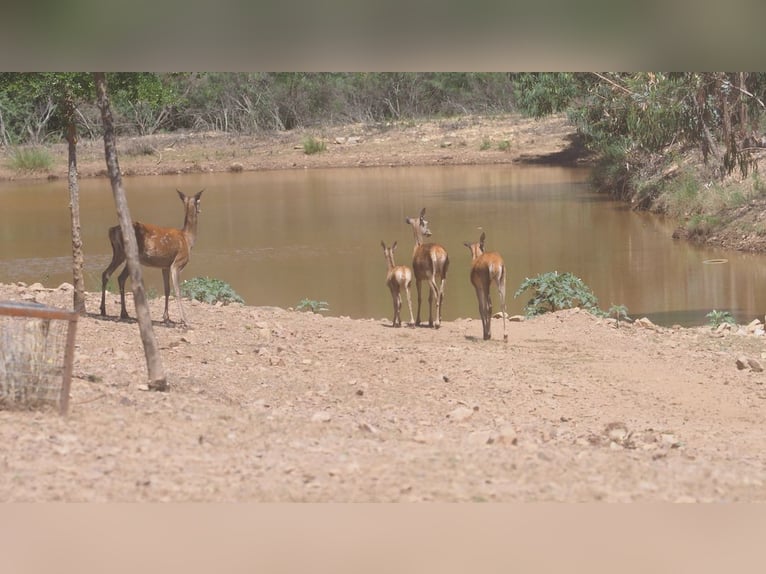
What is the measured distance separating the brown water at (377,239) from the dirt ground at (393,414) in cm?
338

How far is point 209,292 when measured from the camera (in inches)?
709

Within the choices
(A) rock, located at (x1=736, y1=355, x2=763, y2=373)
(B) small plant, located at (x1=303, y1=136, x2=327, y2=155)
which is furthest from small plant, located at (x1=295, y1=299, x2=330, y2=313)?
(B) small plant, located at (x1=303, y1=136, x2=327, y2=155)

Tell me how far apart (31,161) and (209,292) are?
29.3m

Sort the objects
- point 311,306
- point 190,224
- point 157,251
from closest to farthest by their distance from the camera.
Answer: point 157,251 → point 190,224 → point 311,306

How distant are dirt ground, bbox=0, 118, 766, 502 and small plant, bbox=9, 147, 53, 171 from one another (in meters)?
29.0

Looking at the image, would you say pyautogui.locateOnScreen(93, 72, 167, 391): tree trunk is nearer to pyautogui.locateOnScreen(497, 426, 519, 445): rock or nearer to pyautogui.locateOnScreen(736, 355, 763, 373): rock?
pyautogui.locateOnScreen(497, 426, 519, 445): rock

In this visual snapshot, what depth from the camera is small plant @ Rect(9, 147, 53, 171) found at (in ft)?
147

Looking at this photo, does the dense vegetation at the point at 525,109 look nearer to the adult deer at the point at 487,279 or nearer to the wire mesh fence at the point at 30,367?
the wire mesh fence at the point at 30,367

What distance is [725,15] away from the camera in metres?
3.31

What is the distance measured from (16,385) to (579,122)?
Result: 3570 cm

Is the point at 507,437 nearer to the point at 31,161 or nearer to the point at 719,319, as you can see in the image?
the point at 719,319

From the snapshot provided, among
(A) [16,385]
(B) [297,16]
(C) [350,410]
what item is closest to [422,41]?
(B) [297,16]

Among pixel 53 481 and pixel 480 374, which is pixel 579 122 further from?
pixel 53 481

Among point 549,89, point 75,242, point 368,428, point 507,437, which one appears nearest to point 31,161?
point 549,89
